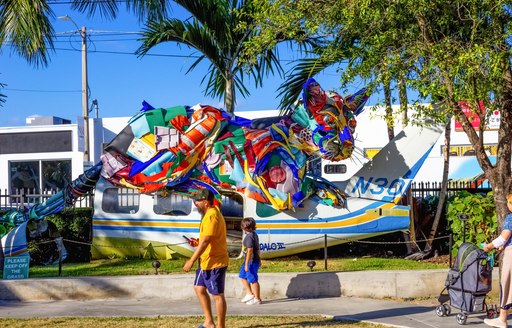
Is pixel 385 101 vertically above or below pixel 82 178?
above

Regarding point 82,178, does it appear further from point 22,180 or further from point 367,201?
point 22,180

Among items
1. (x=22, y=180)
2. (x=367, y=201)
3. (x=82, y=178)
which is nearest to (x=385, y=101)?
(x=367, y=201)

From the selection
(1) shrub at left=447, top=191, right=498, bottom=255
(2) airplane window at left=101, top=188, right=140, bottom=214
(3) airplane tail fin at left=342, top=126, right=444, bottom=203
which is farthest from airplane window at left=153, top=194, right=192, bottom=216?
(1) shrub at left=447, top=191, right=498, bottom=255

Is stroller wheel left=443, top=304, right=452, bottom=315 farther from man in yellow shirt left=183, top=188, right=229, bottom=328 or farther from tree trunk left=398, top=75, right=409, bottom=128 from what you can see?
tree trunk left=398, top=75, right=409, bottom=128

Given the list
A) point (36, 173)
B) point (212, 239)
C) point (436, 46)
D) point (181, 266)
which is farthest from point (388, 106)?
point (36, 173)

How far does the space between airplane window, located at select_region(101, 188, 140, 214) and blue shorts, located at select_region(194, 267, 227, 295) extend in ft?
19.7

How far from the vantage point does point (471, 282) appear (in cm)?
869

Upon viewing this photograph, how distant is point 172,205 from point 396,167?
4.64m

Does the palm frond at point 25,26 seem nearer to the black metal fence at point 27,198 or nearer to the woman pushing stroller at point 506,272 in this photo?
the black metal fence at point 27,198

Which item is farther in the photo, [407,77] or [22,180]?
[22,180]

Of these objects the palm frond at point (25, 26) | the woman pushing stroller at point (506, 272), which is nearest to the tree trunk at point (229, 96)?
the palm frond at point (25, 26)

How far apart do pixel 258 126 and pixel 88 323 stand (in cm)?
568

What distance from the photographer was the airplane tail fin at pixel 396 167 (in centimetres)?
1342

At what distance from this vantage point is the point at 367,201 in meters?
13.3
